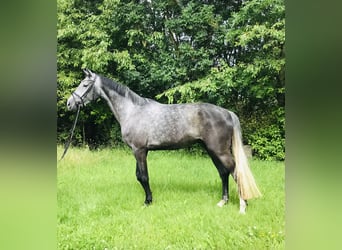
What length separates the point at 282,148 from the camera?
2076 mm

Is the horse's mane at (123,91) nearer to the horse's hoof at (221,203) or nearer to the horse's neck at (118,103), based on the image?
the horse's neck at (118,103)

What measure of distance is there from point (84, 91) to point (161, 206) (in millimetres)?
894

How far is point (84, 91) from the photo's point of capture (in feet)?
7.23

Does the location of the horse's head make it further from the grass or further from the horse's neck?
the grass

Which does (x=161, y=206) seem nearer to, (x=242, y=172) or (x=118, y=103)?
(x=242, y=172)

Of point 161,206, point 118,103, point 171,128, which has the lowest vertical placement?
point 161,206

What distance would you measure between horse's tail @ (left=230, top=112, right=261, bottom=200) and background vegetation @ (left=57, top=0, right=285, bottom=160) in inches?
3.0

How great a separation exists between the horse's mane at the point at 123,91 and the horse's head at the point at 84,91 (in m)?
0.06

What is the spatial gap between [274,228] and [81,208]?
1214mm

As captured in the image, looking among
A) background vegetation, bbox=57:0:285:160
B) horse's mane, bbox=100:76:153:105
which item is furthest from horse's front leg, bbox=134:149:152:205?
horse's mane, bbox=100:76:153:105

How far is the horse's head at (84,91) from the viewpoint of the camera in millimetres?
2197

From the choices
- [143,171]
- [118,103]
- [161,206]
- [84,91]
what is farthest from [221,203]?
[84,91]
